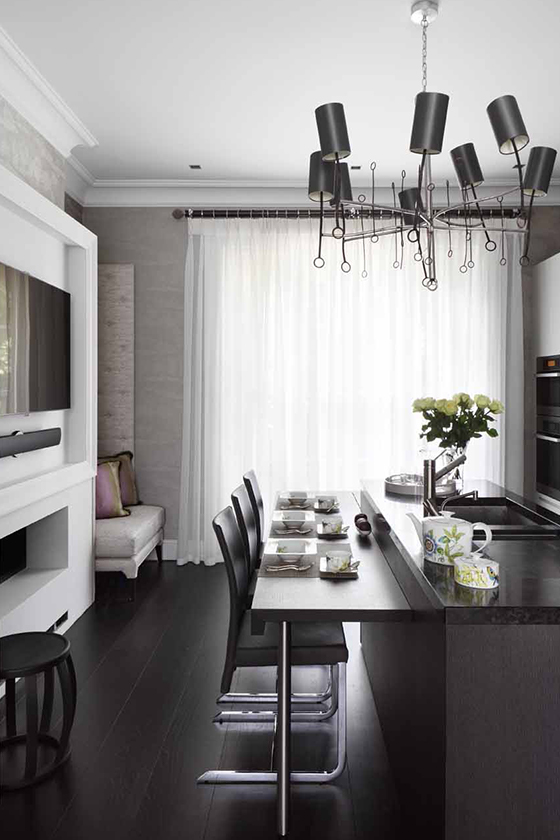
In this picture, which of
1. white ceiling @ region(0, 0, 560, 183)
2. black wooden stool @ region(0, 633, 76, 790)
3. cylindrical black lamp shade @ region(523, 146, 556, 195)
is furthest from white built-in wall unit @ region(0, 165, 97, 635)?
cylindrical black lamp shade @ region(523, 146, 556, 195)

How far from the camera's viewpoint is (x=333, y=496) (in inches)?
147

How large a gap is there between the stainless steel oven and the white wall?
0.11 m

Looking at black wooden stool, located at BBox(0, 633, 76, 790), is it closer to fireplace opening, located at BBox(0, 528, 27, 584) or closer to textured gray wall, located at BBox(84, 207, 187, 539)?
fireplace opening, located at BBox(0, 528, 27, 584)

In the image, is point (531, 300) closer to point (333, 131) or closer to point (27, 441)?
point (333, 131)

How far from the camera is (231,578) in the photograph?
2289mm

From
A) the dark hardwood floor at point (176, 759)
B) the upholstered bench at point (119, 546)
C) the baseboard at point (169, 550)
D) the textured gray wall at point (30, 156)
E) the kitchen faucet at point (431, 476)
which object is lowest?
the dark hardwood floor at point (176, 759)

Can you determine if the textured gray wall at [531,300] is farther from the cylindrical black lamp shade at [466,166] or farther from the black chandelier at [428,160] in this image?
the cylindrical black lamp shade at [466,166]

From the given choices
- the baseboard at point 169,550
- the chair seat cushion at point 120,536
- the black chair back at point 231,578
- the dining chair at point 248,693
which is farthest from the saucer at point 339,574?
the baseboard at point 169,550

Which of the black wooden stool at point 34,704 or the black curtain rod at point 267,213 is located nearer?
the black wooden stool at point 34,704

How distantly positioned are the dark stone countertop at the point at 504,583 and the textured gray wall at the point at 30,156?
8.10 ft

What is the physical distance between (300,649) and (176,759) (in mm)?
651

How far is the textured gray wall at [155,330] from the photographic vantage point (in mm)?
5160

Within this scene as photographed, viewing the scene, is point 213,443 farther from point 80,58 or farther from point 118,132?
point 80,58

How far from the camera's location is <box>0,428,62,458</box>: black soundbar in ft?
9.88
